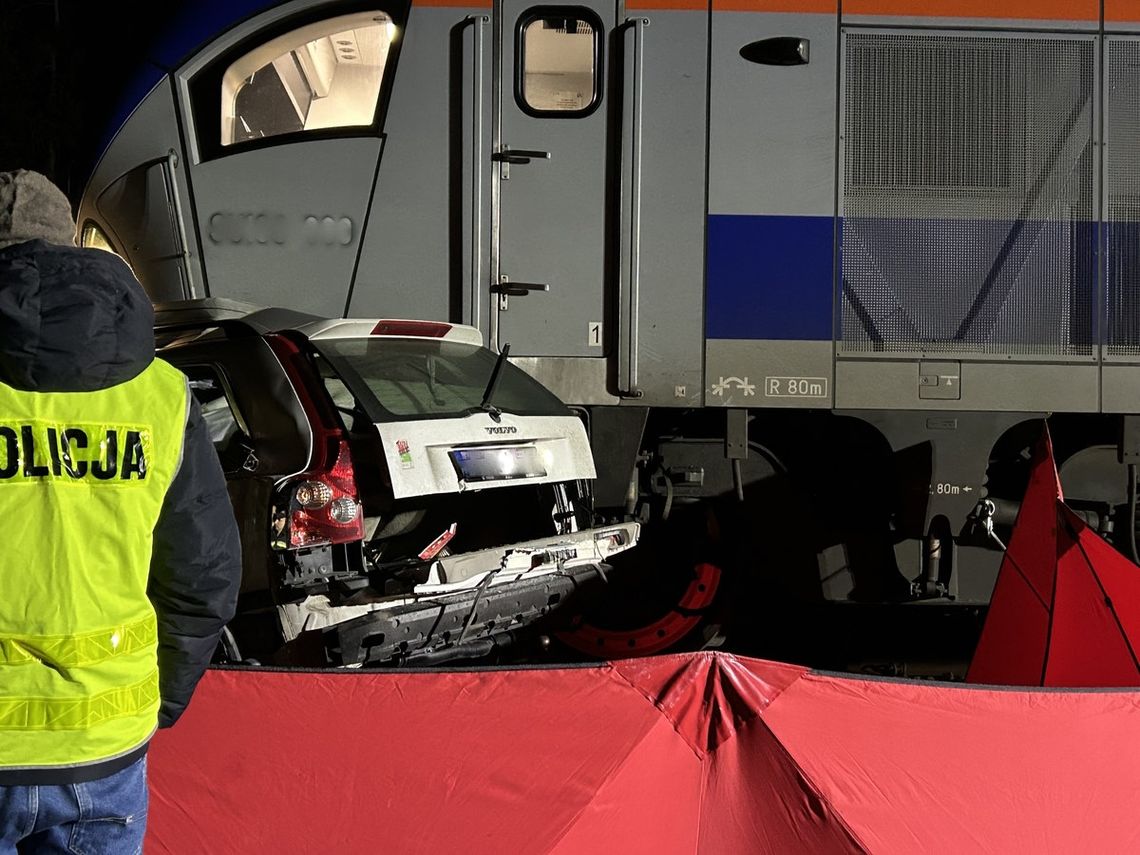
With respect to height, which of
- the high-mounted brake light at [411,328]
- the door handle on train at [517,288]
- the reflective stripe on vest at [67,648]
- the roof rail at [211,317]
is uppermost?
the door handle on train at [517,288]

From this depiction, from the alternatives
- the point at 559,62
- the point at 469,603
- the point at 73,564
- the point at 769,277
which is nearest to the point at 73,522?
the point at 73,564

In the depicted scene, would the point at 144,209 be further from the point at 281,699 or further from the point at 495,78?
the point at 281,699

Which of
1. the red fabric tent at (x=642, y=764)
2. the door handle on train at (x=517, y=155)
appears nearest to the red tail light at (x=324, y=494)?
the red fabric tent at (x=642, y=764)

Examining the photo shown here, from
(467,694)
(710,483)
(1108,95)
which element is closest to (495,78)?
(710,483)

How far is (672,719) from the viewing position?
314 cm

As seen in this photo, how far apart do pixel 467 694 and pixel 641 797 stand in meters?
0.54

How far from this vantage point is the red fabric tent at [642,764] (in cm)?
299

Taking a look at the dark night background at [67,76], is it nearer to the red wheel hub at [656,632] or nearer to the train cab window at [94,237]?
the train cab window at [94,237]

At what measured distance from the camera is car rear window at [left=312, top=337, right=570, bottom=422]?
4699mm

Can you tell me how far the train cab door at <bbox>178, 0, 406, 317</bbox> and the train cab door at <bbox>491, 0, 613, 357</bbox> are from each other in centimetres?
64

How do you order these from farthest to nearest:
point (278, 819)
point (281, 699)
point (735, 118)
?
point (735, 118) < point (281, 699) < point (278, 819)

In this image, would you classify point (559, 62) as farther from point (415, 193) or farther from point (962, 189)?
point (962, 189)

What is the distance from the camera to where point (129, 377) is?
189cm

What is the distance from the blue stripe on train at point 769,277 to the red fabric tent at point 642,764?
9.64 ft
